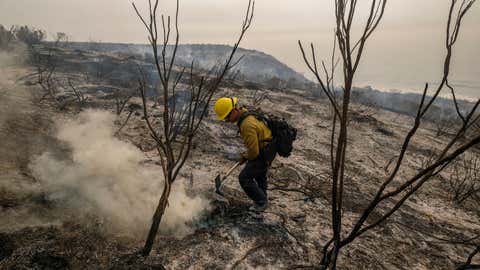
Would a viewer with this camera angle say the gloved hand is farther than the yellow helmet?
Yes

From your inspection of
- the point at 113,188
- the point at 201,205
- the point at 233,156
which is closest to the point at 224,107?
the point at 201,205

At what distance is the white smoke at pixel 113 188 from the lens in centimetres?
287

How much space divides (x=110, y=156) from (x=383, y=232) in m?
3.47

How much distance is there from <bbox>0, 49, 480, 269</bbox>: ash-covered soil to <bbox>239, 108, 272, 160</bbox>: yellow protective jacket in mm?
746

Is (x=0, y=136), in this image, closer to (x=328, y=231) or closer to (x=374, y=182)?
(x=328, y=231)

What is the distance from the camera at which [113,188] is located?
318cm

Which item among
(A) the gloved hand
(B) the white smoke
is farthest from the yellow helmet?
(A) the gloved hand

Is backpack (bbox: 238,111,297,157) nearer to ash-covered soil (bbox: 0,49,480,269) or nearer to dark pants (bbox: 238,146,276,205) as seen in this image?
dark pants (bbox: 238,146,276,205)

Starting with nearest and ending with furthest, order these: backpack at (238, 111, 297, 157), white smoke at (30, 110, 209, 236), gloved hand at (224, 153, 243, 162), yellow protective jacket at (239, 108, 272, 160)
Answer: white smoke at (30, 110, 209, 236), yellow protective jacket at (239, 108, 272, 160), backpack at (238, 111, 297, 157), gloved hand at (224, 153, 243, 162)

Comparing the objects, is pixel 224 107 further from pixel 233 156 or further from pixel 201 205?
pixel 233 156

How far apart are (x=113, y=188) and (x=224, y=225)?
1237 mm

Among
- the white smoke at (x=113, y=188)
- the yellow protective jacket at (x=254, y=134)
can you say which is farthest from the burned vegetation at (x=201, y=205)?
the yellow protective jacket at (x=254, y=134)

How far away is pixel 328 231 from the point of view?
3.40 metres

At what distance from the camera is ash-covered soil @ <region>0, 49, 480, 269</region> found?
94.9 inches
